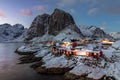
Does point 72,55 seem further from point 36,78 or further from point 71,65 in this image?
point 36,78

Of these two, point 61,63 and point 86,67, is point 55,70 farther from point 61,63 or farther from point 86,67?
point 86,67

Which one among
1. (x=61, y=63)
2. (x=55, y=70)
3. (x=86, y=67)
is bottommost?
(x=55, y=70)

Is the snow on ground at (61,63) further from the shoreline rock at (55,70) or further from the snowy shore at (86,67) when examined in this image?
the shoreline rock at (55,70)

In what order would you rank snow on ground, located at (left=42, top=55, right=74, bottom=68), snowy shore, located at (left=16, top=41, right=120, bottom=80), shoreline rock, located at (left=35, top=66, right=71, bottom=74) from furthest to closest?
snow on ground, located at (left=42, top=55, right=74, bottom=68) < shoreline rock, located at (left=35, top=66, right=71, bottom=74) < snowy shore, located at (left=16, top=41, right=120, bottom=80)

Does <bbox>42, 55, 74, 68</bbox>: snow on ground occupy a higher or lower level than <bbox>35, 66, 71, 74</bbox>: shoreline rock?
higher

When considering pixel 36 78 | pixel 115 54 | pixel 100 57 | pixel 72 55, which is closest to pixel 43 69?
pixel 36 78

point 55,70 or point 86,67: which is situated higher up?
point 86,67

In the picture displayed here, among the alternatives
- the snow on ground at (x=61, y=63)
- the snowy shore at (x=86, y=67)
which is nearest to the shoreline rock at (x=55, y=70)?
the snowy shore at (x=86, y=67)

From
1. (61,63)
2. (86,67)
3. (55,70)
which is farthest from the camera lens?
(61,63)

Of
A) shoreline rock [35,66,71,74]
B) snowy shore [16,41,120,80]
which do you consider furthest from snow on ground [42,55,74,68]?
shoreline rock [35,66,71,74]

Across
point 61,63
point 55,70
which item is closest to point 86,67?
point 61,63

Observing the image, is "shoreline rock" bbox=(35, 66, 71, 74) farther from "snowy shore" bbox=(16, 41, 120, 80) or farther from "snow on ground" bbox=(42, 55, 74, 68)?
"snow on ground" bbox=(42, 55, 74, 68)

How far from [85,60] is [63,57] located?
29.1 feet

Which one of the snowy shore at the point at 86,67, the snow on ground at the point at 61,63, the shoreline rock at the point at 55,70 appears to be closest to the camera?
the snowy shore at the point at 86,67
